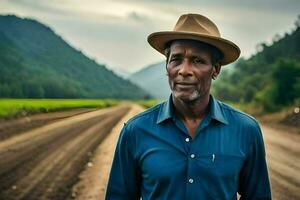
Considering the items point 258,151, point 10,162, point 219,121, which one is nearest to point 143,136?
point 219,121

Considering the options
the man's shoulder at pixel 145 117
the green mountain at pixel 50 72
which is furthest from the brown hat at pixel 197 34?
the green mountain at pixel 50 72

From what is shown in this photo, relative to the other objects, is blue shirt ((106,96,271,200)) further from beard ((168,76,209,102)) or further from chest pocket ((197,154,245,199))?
beard ((168,76,209,102))

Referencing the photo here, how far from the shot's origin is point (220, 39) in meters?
2.76

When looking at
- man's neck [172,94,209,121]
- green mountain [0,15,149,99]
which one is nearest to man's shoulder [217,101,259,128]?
man's neck [172,94,209,121]

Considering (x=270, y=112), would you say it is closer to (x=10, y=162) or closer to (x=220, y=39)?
(x=10, y=162)

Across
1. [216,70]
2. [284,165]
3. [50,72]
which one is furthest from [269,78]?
[216,70]

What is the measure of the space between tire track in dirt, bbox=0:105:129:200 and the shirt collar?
181 centimetres

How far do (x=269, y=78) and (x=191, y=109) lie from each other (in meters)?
53.8

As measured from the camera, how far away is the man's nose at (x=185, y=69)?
2715 mm

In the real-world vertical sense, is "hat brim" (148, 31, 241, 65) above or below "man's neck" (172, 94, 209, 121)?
above

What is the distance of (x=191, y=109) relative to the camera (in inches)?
111

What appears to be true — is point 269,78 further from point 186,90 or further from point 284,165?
point 186,90

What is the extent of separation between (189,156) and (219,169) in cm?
17

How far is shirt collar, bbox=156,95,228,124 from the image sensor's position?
2756 millimetres
